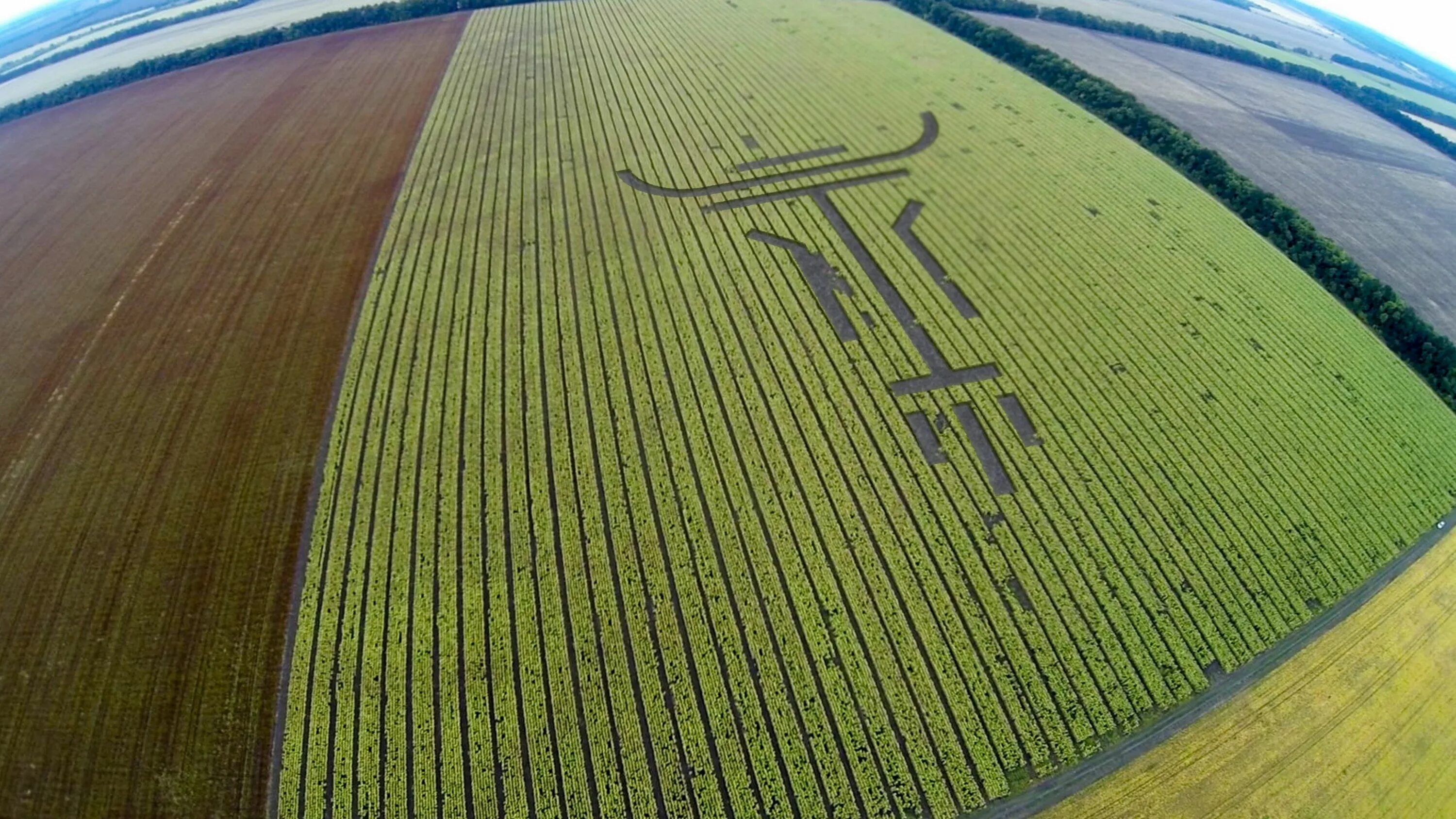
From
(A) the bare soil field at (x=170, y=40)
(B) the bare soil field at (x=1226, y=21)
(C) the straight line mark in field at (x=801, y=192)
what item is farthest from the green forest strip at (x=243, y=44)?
(B) the bare soil field at (x=1226, y=21)

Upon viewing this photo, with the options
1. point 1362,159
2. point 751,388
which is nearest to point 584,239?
point 751,388

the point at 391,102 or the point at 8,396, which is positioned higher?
the point at 391,102

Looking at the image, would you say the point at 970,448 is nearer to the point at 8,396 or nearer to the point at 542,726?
the point at 542,726

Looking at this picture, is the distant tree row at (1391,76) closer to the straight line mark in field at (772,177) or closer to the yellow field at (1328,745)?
the straight line mark in field at (772,177)

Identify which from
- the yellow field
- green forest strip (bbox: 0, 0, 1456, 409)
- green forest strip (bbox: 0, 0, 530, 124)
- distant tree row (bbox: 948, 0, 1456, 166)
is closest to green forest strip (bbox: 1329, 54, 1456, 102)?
distant tree row (bbox: 948, 0, 1456, 166)

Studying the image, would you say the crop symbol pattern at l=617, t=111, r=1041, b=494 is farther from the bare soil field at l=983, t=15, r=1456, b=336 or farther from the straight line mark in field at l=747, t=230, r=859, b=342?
the bare soil field at l=983, t=15, r=1456, b=336

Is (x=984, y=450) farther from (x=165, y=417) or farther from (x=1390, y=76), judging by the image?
(x=1390, y=76)
